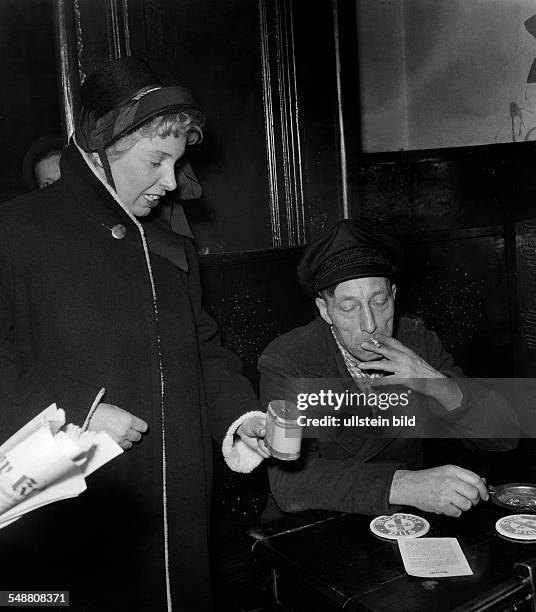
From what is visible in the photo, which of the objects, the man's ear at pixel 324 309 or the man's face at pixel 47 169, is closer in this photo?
the man's ear at pixel 324 309

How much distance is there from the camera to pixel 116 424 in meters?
1.52

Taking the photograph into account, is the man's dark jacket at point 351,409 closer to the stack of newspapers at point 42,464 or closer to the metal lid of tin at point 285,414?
the metal lid of tin at point 285,414

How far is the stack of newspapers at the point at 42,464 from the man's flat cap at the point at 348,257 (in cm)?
128

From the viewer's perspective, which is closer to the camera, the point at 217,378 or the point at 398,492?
the point at 398,492

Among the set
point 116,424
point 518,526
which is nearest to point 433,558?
point 518,526

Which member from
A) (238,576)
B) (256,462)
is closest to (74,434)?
(256,462)

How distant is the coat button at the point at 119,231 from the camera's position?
1.83 metres

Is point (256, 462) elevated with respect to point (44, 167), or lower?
lower

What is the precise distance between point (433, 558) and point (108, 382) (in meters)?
0.90

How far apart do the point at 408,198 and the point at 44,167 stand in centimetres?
211

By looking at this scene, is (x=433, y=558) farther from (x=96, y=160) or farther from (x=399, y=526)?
(x=96, y=160)

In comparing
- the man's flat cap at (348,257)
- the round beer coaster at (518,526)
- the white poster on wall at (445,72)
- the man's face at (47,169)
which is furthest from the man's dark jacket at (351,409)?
the white poster on wall at (445,72)

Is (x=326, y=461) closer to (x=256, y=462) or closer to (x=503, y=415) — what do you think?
(x=256, y=462)

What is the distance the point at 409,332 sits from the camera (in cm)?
258
